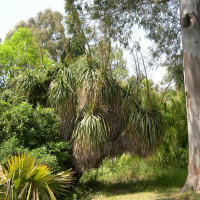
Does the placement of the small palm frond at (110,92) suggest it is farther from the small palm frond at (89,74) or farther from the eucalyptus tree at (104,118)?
the small palm frond at (89,74)

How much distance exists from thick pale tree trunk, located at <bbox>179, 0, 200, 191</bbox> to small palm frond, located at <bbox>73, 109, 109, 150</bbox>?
9.34ft

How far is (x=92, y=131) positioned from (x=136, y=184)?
3.09 metres

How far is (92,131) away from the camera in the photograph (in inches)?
326

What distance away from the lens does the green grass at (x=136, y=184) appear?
315 inches

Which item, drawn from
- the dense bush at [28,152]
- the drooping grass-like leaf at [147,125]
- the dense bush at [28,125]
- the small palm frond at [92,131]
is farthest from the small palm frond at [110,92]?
the dense bush at [28,152]

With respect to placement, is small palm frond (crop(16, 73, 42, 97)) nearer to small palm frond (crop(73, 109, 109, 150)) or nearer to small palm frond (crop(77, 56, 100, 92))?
small palm frond (crop(77, 56, 100, 92))

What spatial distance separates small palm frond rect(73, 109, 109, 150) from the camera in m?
8.27

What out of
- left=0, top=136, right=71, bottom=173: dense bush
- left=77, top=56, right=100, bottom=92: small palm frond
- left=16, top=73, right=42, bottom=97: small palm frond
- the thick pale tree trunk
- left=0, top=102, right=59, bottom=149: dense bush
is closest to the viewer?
the thick pale tree trunk

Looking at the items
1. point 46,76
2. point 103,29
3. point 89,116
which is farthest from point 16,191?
point 103,29

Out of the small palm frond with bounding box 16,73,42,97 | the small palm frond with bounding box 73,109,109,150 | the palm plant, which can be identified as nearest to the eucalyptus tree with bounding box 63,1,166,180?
the small palm frond with bounding box 73,109,109,150

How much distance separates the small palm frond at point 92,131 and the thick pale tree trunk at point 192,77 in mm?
2847

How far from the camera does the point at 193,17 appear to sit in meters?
6.99

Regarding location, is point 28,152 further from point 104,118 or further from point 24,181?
point 104,118

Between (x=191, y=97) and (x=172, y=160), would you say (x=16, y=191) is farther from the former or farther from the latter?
(x=172, y=160)
